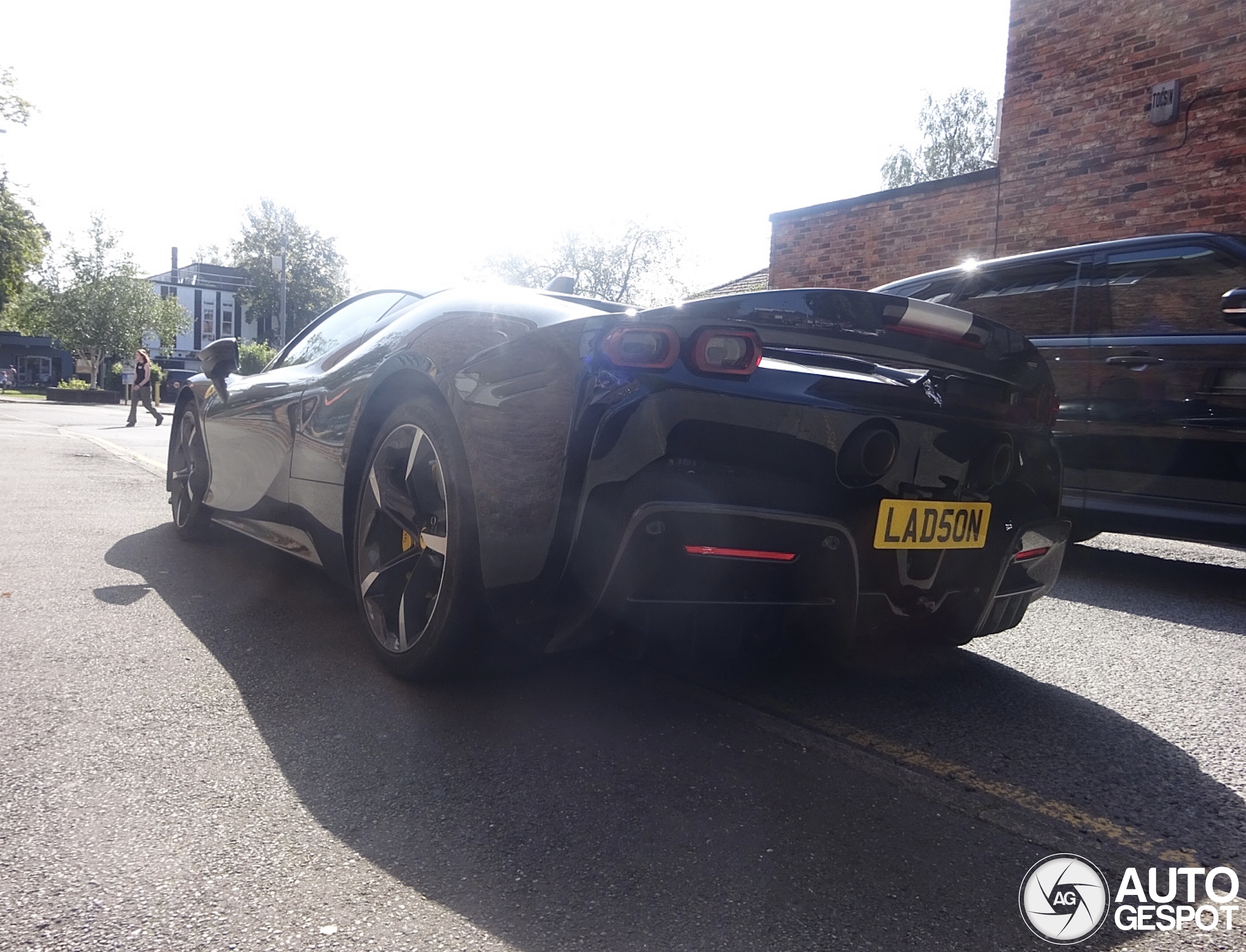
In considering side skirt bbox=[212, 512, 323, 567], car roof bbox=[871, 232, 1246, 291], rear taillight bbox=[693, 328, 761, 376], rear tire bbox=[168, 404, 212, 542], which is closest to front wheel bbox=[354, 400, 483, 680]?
side skirt bbox=[212, 512, 323, 567]

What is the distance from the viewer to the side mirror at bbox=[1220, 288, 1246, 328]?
399 cm

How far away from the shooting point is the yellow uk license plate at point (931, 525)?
2479 mm

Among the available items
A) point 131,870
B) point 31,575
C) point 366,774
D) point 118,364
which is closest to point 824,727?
point 366,774

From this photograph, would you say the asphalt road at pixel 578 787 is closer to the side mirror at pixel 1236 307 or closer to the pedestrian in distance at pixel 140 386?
the side mirror at pixel 1236 307

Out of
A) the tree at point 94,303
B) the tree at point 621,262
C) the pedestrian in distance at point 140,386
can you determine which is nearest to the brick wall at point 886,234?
the pedestrian in distance at point 140,386

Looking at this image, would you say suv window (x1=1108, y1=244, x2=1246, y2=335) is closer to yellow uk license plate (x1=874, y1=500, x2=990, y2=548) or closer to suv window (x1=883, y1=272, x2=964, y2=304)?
suv window (x1=883, y1=272, x2=964, y2=304)

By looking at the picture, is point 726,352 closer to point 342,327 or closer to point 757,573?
point 757,573

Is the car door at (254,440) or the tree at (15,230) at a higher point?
the tree at (15,230)

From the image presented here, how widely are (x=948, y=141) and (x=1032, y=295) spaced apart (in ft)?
116

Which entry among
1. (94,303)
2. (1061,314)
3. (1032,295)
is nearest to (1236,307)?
(1061,314)

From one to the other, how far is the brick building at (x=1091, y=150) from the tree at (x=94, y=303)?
49.0 m

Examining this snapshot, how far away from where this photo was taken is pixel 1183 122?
9398 mm

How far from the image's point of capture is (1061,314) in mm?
5117

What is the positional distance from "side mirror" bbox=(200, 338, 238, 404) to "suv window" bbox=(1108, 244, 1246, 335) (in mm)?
4162
